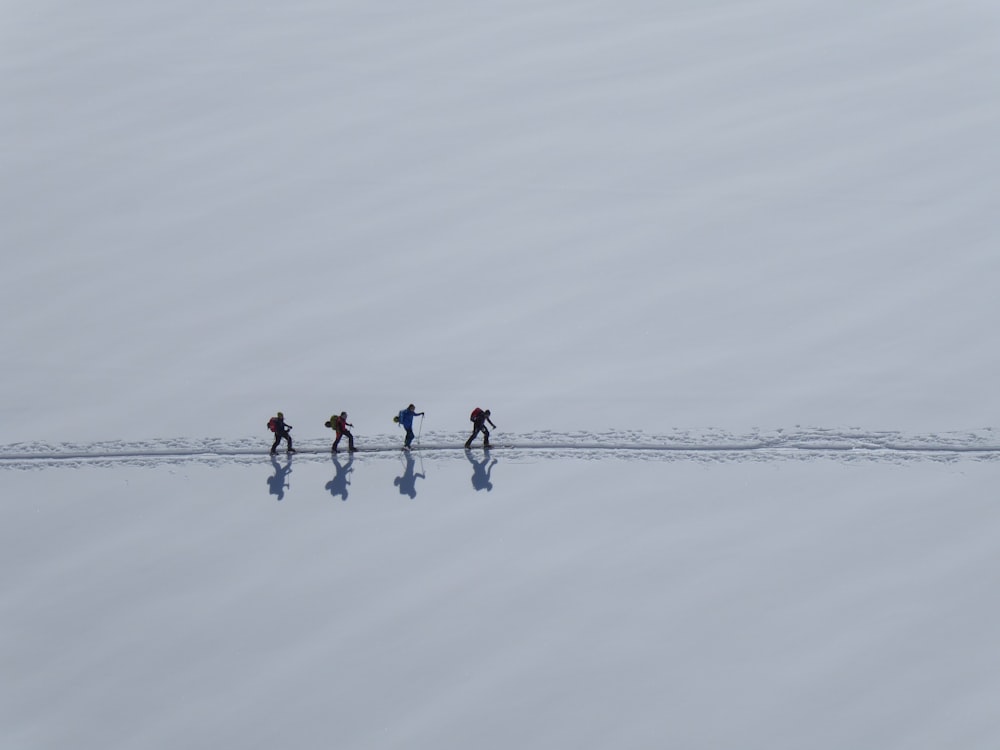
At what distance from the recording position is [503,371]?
22.7 meters

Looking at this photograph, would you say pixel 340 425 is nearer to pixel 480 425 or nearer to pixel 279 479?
pixel 279 479

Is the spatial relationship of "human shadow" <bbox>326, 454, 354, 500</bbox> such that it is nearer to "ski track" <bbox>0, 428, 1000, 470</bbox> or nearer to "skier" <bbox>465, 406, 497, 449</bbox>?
"ski track" <bbox>0, 428, 1000, 470</bbox>

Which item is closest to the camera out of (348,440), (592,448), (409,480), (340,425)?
(409,480)

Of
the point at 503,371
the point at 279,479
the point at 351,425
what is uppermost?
the point at 503,371

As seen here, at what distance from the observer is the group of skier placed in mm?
20406

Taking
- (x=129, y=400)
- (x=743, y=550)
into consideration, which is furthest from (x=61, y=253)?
(x=743, y=550)

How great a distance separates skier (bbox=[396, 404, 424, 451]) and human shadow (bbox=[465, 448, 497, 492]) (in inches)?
37.2

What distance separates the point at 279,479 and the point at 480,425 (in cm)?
324

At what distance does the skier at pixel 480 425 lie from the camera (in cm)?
2039

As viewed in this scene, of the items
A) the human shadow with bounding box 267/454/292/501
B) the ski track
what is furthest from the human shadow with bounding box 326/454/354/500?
the human shadow with bounding box 267/454/292/501

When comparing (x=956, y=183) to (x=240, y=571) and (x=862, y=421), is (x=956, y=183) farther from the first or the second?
(x=240, y=571)

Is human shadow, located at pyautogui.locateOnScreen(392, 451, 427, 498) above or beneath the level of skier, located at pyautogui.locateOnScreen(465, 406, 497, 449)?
beneath

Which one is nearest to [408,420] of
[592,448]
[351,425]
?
[351,425]

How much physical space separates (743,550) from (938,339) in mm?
6722
